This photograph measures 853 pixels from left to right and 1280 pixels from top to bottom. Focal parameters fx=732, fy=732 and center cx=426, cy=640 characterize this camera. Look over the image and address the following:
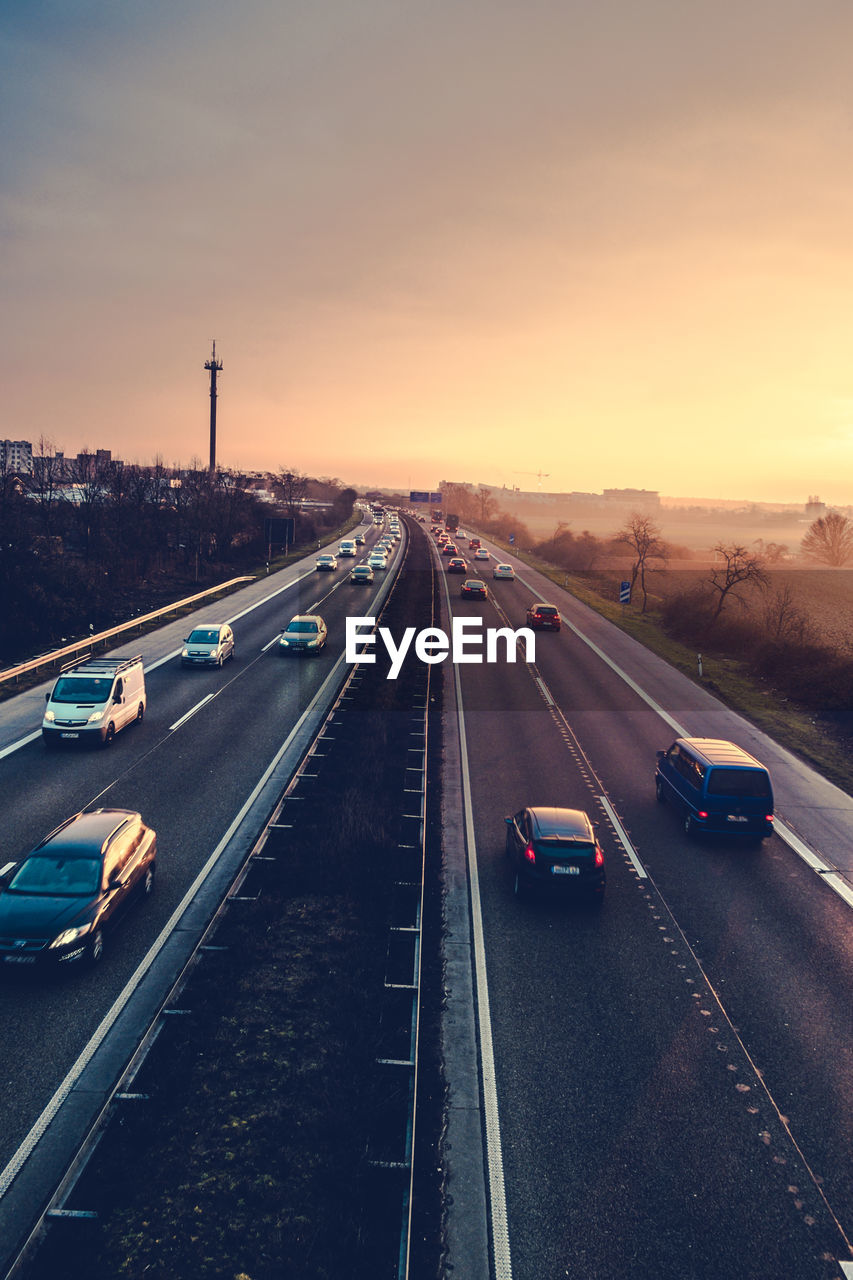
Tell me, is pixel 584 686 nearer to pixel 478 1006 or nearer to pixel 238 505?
pixel 478 1006

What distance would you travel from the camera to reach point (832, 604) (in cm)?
5928

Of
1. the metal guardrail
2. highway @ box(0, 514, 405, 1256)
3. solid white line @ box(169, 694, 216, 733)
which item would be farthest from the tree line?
solid white line @ box(169, 694, 216, 733)

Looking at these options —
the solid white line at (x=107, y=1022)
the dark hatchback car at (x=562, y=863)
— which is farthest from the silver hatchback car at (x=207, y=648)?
the dark hatchback car at (x=562, y=863)

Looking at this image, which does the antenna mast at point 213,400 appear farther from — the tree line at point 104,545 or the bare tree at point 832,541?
the bare tree at point 832,541

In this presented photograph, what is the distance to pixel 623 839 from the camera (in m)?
16.2

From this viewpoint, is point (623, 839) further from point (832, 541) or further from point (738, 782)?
point (832, 541)

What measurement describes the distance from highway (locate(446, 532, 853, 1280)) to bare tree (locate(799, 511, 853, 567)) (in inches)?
3745

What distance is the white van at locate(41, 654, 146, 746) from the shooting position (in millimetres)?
20125

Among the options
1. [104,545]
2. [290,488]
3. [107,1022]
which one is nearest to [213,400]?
[290,488]

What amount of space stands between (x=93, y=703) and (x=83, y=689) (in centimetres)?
71

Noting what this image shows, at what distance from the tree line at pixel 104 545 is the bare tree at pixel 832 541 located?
2961 inches

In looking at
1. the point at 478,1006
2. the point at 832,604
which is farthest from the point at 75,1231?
the point at 832,604

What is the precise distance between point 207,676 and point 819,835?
21.2 meters

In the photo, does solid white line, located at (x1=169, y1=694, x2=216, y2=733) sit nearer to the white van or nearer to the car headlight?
the white van
